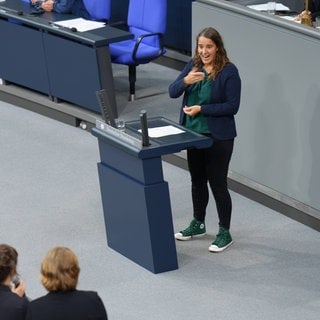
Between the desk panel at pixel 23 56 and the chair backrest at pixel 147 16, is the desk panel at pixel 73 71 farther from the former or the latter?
the chair backrest at pixel 147 16

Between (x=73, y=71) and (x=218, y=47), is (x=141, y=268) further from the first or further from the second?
(x=73, y=71)

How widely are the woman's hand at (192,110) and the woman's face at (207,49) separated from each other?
306 mm

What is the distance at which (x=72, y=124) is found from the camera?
1073cm

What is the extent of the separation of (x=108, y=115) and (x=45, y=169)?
201cm

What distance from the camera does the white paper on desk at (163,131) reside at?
7.82 m

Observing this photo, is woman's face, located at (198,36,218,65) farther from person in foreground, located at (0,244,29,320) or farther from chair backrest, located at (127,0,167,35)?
chair backrest, located at (127,0,167,35)

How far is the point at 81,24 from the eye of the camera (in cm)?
1060

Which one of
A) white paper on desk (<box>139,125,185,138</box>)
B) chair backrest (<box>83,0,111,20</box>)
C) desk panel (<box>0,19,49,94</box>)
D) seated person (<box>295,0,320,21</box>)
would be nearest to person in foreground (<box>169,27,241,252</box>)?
white paper on desk (<box>139,125,185,138</box>)

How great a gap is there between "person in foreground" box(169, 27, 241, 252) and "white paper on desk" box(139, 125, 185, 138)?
10cm

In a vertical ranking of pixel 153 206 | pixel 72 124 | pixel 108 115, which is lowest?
pixel 72 124

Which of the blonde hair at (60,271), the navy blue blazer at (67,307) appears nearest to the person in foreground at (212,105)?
the blonde hair at (60,271)

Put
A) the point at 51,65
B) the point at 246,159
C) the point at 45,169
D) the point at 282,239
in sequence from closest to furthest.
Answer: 1. the point at 282,239
2. the point at 246,159
3. the point at 45,169
4. the point at 51,65

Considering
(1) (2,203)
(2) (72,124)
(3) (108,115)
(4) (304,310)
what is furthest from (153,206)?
(2) (72,124)

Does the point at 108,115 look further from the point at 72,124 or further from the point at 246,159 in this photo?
the point at 72,124
